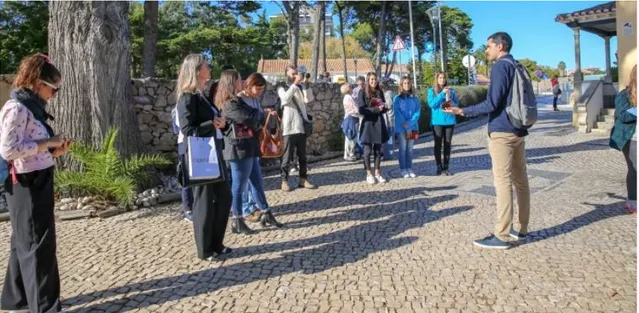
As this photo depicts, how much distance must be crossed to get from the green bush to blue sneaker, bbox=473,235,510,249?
3.95 meters

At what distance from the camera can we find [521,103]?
13.9 feet

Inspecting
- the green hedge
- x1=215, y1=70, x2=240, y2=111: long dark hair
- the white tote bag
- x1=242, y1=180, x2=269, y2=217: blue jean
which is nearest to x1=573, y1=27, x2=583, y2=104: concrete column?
the green hedge

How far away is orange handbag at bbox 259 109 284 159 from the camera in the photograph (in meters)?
6.17

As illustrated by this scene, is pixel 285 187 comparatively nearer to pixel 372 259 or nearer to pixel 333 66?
pixel 372 259

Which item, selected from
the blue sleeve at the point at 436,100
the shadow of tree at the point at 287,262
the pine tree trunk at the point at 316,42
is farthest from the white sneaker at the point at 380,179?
the pine tree trunk at the point at 316,42

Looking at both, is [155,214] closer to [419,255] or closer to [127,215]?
[127,215]

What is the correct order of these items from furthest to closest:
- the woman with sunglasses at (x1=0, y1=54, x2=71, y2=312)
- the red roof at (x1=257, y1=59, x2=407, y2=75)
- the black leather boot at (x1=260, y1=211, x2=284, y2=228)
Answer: the red roof at (x1=257, y1=59, x2=407, y2=75), the black leather boot at (x1=260, y1=211, x2=284, y2=228), the woman with sunglasses at (x1=0, y1=54, x2=71, y2=312)

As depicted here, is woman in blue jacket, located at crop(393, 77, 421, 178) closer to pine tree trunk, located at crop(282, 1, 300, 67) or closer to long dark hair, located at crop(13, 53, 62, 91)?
long dark hair, located at crop(13, 53, 62, 91)

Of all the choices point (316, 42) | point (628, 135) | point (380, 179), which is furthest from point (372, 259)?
point (316, 42)

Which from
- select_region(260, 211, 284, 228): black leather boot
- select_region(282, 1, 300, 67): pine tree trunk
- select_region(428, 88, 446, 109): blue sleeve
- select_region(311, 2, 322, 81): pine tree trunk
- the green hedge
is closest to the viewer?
select_region(260, 211, 284, 228): black leather boot

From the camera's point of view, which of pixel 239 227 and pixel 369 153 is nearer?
pixel 239 227

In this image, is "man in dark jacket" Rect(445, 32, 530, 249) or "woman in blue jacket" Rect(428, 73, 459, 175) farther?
"woman in blue jacket" Rect(428, 73, 459, 175)

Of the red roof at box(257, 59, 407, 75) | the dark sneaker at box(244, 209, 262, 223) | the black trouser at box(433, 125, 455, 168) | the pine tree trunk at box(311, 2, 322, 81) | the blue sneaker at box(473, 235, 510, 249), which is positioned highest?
the red roof at box(257, 59, 407, 75)

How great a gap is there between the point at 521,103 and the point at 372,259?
5.74 ft
